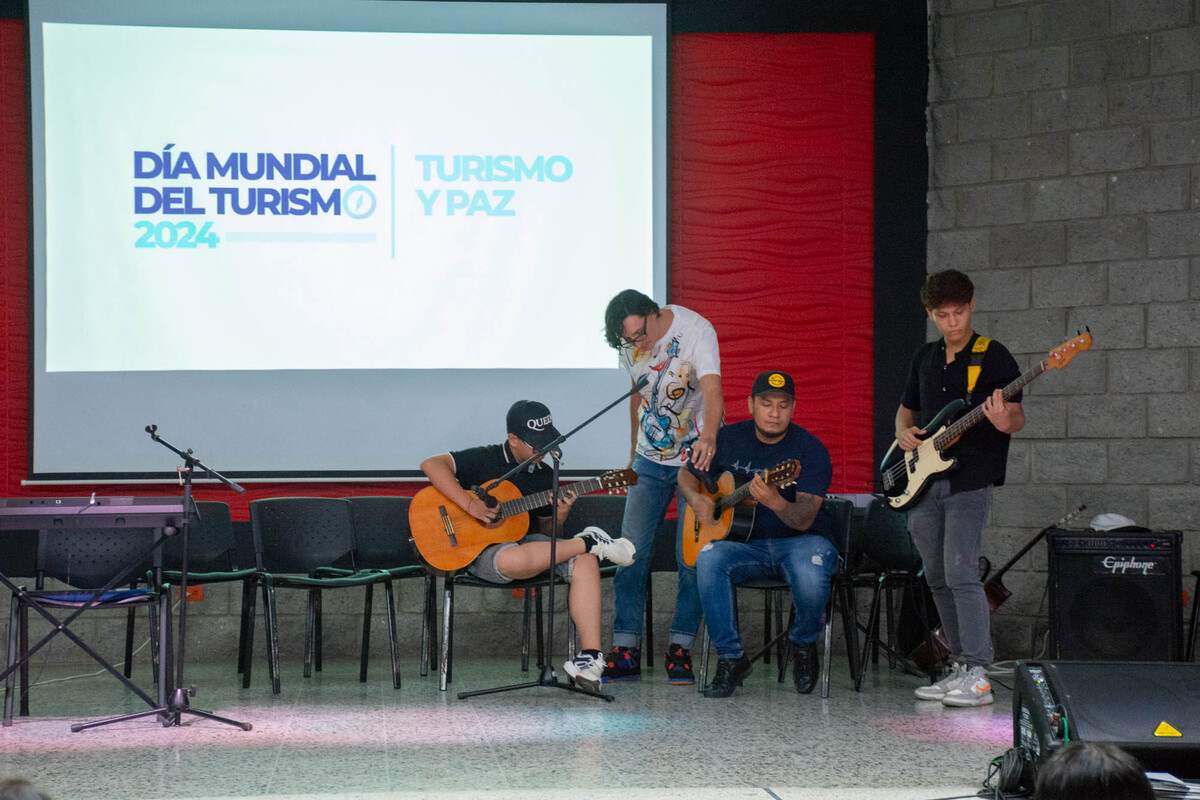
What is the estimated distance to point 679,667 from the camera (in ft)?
17.3

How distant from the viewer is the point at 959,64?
20.7ft

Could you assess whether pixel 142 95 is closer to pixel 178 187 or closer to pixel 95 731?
pixel 178 187

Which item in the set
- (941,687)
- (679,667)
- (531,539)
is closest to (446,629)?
(531,539)

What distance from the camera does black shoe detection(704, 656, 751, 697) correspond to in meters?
4.91

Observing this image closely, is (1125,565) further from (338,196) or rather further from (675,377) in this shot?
(338,196)

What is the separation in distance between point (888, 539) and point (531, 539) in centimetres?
155

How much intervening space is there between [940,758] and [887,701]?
3.67ft

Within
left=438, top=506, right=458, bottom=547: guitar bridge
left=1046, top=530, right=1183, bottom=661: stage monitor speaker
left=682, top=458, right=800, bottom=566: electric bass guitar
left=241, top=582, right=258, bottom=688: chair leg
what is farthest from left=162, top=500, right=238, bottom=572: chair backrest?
left=1046, top=530, right=1183, bottom=661: stage monitor speaker

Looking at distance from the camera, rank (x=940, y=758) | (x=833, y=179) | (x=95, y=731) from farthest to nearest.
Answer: (x=833, y=179) < (x=95, y=731) < (x=940, y=758)

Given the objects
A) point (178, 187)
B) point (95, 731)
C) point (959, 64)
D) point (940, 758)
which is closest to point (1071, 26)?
point (959, 64)

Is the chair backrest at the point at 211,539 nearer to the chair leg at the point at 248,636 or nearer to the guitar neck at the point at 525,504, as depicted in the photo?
the chair leg at the point at 248,636

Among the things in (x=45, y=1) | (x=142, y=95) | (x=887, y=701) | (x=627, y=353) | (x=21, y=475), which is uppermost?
(x=45, y=1)

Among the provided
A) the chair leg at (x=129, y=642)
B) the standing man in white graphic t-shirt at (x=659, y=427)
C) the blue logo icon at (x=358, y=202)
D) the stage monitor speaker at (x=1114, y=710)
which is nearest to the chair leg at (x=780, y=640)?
the standing man in white graphic t-shirt at (x=659, y=427)

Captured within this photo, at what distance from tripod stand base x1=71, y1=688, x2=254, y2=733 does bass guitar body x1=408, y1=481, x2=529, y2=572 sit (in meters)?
1.04
